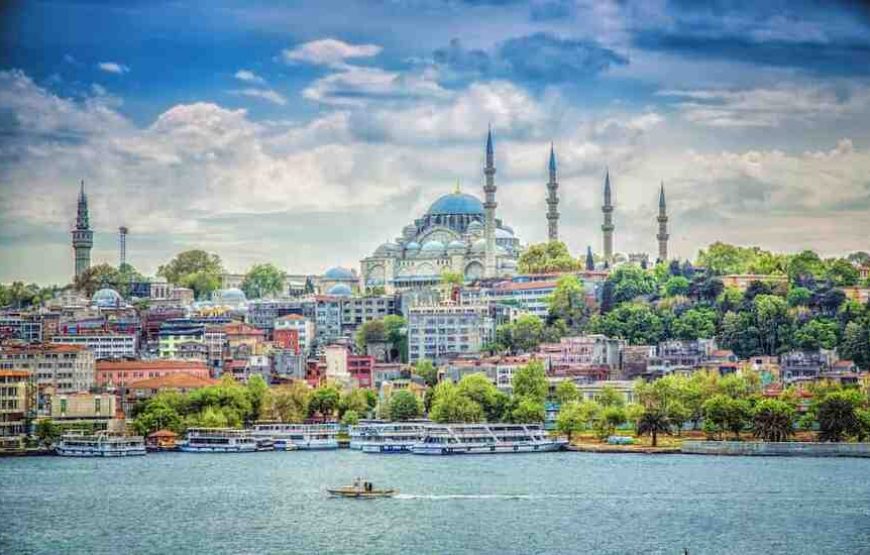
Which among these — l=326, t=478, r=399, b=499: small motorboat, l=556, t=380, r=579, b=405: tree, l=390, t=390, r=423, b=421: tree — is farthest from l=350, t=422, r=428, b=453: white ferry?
l=326, t=478, r=399, b=499: small motorboat

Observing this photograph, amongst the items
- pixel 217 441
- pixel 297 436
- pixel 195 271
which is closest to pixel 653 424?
pixel 297 436

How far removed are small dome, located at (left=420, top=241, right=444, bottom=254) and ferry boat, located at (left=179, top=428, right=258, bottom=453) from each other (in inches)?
628

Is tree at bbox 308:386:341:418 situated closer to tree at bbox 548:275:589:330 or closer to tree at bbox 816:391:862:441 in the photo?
tree at bbox 548:275:589:330

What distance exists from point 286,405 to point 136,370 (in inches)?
126

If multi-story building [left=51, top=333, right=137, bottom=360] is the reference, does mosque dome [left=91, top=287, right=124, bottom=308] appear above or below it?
above

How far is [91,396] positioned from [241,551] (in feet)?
39.5

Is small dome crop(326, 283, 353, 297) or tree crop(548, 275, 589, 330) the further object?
small dome crop(326, 283, 353, 297)

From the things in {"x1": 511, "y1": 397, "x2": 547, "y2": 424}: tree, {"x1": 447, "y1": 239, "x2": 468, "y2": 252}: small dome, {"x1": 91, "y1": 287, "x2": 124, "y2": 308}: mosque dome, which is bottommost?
{"x1": 511, "y1": 397, "x2": 547, "y2": 424}: tree

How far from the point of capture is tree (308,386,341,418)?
29406 mm

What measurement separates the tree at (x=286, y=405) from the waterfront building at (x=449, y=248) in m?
10.8

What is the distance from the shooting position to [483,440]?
26453 mm

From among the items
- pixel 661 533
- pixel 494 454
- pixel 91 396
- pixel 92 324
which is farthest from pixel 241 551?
pixel 92 324

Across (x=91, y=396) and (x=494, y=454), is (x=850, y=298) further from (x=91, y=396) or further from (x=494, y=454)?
(x=91, y=396)

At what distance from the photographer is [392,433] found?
2689 cm
